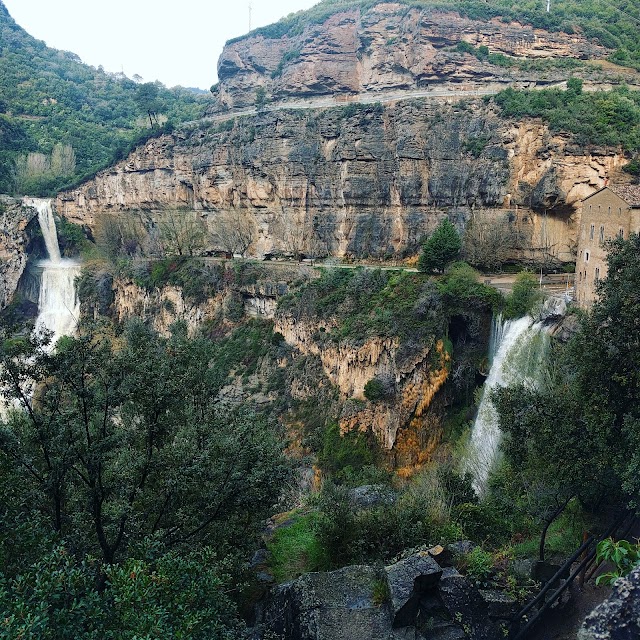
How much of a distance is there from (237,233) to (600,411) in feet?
126

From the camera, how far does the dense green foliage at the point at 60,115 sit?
57.3 meters

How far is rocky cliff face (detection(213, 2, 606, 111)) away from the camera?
142ft

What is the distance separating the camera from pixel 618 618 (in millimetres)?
4234

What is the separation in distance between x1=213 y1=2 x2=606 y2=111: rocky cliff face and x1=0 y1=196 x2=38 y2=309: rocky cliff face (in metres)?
23.6

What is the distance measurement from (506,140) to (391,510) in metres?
29.5

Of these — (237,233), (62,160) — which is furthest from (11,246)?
(237,233)

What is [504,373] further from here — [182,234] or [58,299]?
[58,299]

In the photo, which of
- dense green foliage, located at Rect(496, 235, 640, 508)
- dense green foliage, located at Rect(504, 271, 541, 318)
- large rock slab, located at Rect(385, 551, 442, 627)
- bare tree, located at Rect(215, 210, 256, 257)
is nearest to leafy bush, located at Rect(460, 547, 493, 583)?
large rock slab, located at Rect(385, 551, 442, 627)

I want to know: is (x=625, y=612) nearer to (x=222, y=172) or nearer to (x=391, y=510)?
A: (x=391, y=510)

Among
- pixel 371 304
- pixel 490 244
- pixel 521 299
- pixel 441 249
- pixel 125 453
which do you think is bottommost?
pixel 371 304

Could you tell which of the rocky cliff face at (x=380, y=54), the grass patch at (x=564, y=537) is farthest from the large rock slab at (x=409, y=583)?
the rocky cliff face at (x=380, y=54)

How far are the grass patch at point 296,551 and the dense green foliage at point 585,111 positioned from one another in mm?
28186

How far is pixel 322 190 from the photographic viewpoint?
138 feet

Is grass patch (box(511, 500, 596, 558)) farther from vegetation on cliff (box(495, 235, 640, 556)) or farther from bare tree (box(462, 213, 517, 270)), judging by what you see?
bare tree (box(462, 213, 517, 270))
